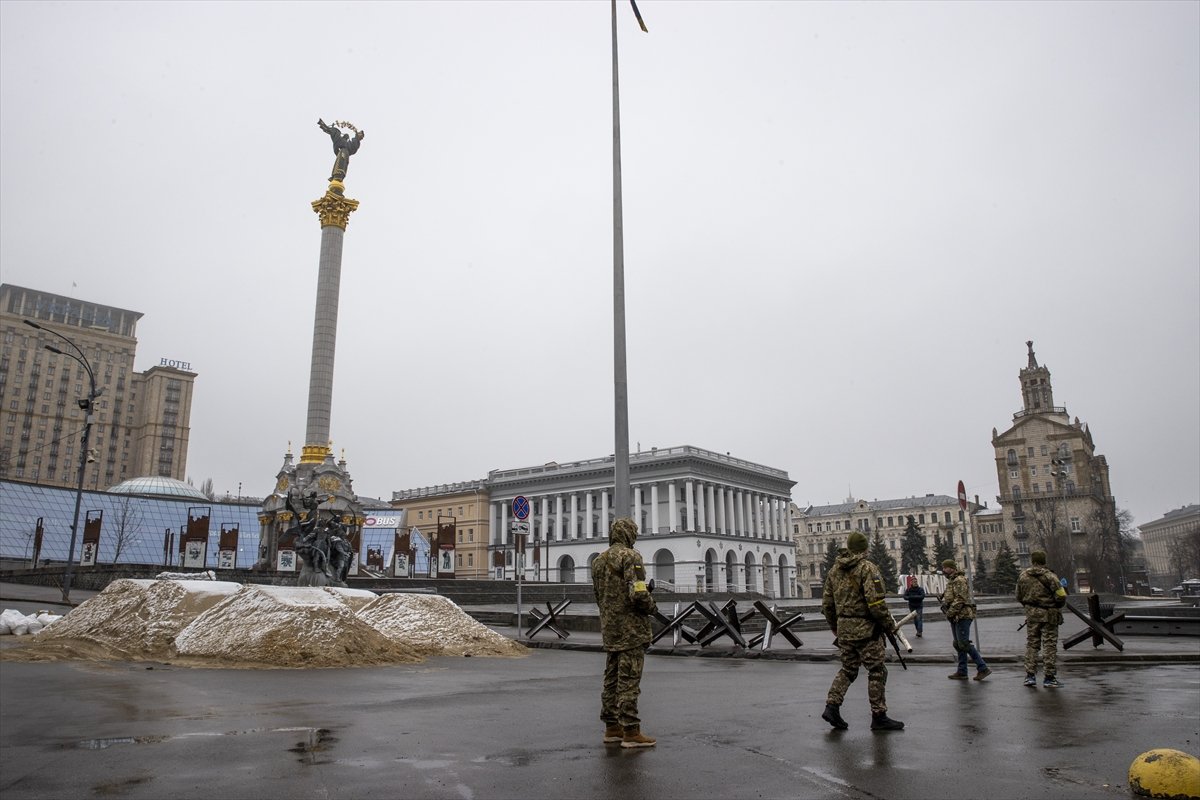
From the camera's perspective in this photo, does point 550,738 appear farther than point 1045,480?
No

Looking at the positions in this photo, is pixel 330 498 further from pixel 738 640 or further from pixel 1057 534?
pixel 1057 534

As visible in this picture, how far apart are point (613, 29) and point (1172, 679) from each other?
616 inches

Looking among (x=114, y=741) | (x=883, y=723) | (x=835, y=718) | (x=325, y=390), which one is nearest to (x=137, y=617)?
(x=114, y=741)

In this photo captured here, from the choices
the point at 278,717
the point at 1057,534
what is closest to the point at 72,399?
the point at 1057,534

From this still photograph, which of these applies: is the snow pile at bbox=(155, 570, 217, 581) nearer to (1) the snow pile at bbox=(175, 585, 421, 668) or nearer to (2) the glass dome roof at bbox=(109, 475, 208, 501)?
(1) the snow pile at bbox=(175, 585, 421, 668)

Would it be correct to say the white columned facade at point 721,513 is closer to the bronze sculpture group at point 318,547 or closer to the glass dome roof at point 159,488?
the glass dome roof at point 159,488

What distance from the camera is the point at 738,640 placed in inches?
698

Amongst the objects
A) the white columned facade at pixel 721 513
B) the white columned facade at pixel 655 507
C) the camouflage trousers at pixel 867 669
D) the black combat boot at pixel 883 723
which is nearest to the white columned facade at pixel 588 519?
the white columned facade at pixel 655 507

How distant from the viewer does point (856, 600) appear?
7.88 meters

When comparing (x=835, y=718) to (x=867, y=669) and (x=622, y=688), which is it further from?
(x=622, y=688)

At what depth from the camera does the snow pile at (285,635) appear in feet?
46.3

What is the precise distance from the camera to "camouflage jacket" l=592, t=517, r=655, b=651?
7.16m

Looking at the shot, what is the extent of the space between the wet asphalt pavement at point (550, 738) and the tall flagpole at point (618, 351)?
3956mm

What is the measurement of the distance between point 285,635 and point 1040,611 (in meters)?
11.9
